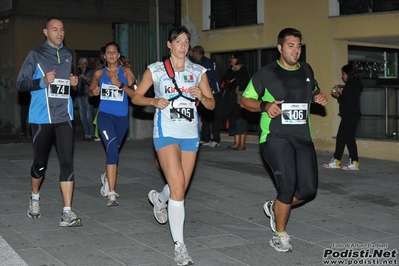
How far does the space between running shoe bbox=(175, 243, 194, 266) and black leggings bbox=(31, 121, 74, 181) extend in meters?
2.02

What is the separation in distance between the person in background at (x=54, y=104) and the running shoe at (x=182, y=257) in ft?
6.02

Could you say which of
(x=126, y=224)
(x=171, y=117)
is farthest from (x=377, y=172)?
(x=171, y=117)

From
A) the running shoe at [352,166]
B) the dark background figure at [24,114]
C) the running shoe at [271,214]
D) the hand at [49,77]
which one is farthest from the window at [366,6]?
the dark background figure at [24,114]

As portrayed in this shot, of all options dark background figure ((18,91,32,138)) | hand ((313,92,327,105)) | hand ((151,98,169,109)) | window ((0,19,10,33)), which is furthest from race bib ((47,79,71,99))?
window ((0,19,10,33))

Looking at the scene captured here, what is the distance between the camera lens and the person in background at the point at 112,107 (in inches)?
359

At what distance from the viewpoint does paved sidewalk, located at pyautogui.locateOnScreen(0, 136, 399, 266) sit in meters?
6.65

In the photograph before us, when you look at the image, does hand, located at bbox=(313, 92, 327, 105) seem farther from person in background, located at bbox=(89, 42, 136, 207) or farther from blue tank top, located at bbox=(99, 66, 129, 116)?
blue tank top, located at bbox=(99, 66, 129, 116)

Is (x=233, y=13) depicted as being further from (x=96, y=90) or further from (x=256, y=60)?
(x=96, y=90)

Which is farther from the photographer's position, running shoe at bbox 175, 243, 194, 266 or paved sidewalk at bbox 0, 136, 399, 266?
paved sidewalk at bbox 0, 136, 399, 266

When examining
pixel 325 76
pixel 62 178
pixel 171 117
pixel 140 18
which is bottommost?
pixel 62 178

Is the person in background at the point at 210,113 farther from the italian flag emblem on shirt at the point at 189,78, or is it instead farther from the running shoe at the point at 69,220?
the italian flag emblem on shirt at the point at 189,78

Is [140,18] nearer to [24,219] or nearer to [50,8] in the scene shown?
[50,8]

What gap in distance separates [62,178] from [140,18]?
55.8 feet

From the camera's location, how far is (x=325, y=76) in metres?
14.5
